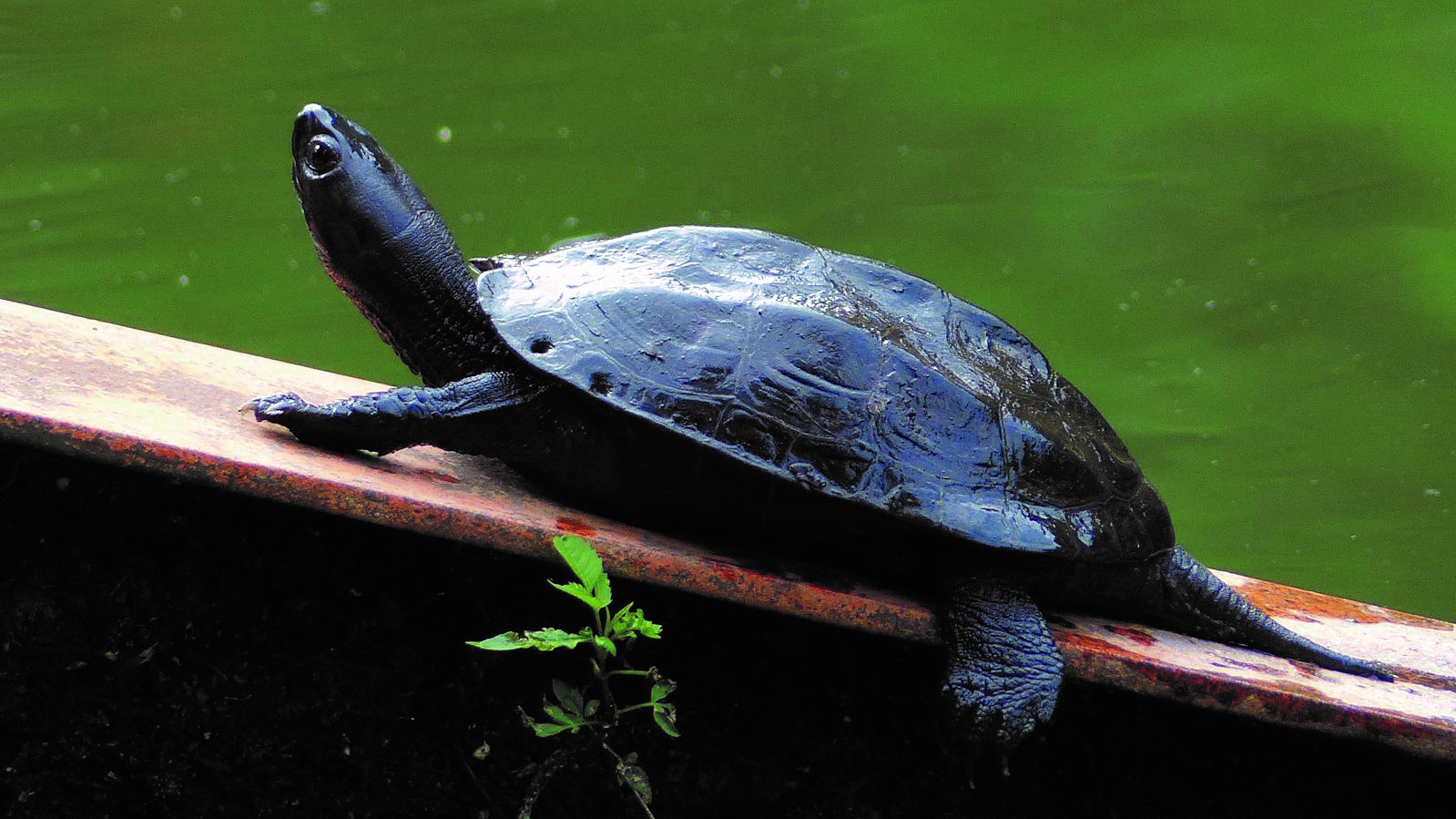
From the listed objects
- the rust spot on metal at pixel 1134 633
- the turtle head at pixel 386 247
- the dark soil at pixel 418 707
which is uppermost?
the rust spot on metal at pixel 1134 633

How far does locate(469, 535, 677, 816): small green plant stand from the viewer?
1.68 m

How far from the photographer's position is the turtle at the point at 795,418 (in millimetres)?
2023

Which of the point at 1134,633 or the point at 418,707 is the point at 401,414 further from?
the point at 1134,633

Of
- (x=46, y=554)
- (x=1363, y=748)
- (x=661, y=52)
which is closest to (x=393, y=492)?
(x=46, y=554)

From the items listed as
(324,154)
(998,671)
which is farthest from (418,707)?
(324,154)

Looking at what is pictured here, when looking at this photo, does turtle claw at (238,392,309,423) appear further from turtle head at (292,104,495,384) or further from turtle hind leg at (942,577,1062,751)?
turtle hind leg at (942,577,1062,751)

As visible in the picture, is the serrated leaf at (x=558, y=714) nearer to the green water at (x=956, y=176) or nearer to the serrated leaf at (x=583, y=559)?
the serrated leaf at (x=583, y=559)

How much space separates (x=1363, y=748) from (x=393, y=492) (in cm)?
167

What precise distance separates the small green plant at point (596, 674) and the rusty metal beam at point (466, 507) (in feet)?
0.39

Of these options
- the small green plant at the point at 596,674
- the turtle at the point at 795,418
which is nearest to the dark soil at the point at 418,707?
the small green plant at the point at 596,674

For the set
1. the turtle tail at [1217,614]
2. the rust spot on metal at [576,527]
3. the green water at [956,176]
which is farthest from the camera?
the green water at [956,176]

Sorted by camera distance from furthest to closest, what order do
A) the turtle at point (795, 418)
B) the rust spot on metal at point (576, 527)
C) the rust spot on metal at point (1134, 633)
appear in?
the rust spot on metal at point (1134, 633) < the turtle at point (795, 418) < the rust spot on metal at point (576, 527)

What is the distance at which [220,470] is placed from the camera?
169 centimetres

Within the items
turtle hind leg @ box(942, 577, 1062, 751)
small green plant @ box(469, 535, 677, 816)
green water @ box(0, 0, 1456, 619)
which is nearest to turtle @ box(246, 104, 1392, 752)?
turtle hind leg @ box(942, 577, 1062, 751)
